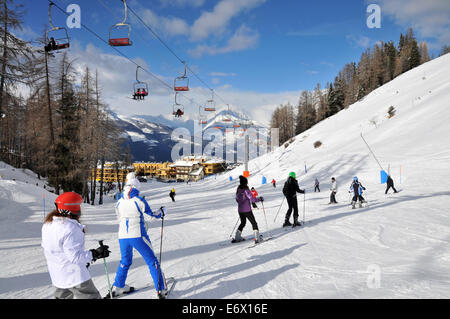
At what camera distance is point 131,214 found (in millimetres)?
3752

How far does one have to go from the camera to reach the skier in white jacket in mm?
2486

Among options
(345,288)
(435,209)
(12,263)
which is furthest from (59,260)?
(435,209)

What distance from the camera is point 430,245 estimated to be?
614 cm

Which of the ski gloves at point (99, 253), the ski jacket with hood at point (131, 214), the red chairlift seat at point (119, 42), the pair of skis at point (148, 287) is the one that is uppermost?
the red chairlift seat at point (119, 42)

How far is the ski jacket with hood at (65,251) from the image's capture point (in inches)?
97.7

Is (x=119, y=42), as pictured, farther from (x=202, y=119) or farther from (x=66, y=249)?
(x=202, y=119)

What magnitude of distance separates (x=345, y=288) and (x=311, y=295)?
2.02 ft

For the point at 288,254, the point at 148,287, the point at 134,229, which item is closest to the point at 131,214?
the point at 134,229

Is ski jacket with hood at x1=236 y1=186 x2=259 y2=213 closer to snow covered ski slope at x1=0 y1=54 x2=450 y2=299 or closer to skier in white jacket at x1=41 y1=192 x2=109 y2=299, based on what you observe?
snow covered ski slope at x1=0 y1=54 x2=450 y2=299

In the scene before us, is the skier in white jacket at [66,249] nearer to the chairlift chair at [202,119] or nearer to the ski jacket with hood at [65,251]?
the ski jacket with hood at [65,251]

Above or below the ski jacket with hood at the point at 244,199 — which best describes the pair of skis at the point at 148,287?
below

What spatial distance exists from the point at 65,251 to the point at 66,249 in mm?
25

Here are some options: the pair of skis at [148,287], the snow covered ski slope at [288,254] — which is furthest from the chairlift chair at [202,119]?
the pair of skis at [148,287]

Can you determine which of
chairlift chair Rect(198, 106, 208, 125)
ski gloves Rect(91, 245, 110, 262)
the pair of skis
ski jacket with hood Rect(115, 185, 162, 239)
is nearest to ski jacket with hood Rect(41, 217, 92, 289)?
ski gloves Rect(91, 245, 110, 262)
